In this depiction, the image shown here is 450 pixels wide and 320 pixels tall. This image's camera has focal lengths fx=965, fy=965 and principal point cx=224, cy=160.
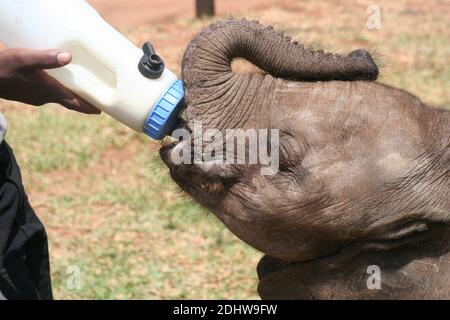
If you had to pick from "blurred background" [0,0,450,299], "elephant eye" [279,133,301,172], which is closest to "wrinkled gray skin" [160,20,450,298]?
"elephant eye" [279,133,301,172]

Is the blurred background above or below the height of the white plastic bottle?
below

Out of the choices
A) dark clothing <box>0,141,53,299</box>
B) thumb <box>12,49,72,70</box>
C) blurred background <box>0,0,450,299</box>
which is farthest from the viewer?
blurred background <box>0,0,450,299</box>

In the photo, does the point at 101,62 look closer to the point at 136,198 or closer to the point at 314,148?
the point at 314,148

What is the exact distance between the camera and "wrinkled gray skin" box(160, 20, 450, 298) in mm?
2699

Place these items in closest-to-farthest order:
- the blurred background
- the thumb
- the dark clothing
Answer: the thumb, the dark clothing, the blurred background

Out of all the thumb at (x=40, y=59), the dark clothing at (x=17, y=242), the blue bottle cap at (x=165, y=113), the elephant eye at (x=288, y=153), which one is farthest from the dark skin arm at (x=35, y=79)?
the elephant eye at (x=288, y=153)

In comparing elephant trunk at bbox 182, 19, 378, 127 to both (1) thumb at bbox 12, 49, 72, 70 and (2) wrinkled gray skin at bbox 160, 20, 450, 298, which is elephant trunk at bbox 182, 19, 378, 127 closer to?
(2) wrinkled gray skin at bbox 160, 20, 450, 298

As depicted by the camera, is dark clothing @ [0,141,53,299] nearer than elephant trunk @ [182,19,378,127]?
No

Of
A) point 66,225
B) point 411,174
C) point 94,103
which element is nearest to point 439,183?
point 411,174

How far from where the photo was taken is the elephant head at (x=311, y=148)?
2701 millimetres

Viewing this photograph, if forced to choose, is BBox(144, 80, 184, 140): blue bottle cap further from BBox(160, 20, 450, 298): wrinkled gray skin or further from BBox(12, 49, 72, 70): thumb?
BBox(12, 49, 72, 70): thumb

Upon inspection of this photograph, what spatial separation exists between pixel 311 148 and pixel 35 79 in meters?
0.92

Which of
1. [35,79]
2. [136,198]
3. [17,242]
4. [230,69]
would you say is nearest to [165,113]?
[230,69]

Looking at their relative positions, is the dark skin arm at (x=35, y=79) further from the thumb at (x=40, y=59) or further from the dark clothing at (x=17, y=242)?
the dark clothing at (x=17, y=242)
